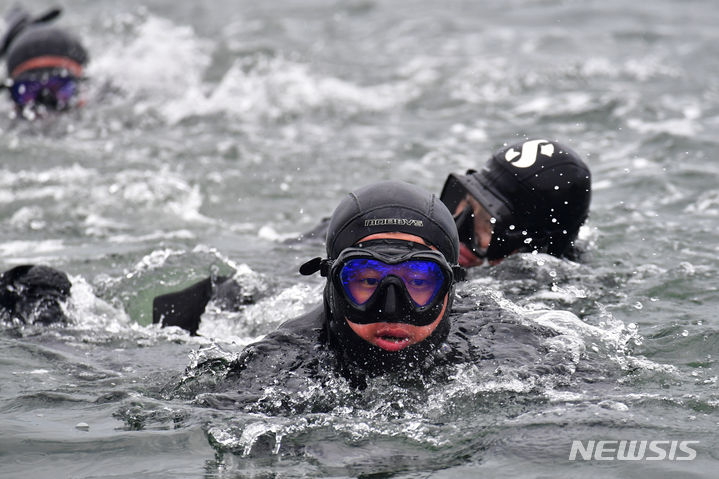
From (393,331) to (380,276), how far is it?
26cm

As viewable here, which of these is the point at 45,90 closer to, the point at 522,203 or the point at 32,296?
the point at 32,296

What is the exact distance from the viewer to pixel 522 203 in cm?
671

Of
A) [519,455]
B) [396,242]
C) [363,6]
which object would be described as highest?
[363,6]

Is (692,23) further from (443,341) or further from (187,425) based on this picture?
(187,425)

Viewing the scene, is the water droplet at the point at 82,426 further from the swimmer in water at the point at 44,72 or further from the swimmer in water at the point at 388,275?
the swimmer in water at the point at 44,72

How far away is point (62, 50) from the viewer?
12.1m

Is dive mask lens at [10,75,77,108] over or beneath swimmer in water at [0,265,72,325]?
over

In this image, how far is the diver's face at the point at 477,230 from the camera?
6.75 meters

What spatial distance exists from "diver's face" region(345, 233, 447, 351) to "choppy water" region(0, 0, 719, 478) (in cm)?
24

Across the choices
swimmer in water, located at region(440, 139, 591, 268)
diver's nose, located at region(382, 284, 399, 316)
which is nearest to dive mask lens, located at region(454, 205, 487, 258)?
swimmer in water, located at region(440, 139, 591, 268)

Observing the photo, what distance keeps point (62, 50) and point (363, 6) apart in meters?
5.98

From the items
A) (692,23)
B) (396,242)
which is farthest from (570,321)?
(692,23)

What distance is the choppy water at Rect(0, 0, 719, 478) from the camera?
4754 mm

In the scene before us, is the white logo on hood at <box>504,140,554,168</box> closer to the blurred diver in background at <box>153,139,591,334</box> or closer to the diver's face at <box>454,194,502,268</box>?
the blurred diver in background at <box>153,139,591,334</box>
